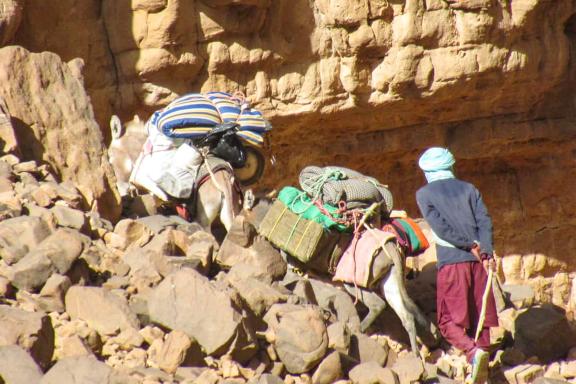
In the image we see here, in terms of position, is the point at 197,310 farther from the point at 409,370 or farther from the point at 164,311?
the point at 409,370

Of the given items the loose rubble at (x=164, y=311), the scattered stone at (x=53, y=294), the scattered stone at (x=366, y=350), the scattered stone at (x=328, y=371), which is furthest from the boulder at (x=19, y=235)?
the scattered stone at (x=366, y=350)

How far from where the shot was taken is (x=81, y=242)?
547 cm

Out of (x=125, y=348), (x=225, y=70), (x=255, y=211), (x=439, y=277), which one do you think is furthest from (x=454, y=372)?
(x=225, y=70)

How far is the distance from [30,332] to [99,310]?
0.60 meters

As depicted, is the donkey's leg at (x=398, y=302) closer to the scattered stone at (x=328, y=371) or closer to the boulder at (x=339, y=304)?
the boulder at (x=339, y=304)

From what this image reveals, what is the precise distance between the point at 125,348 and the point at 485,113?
22.8ft

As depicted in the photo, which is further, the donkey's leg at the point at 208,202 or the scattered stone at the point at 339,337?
the donkey's leg at the point at 208,202

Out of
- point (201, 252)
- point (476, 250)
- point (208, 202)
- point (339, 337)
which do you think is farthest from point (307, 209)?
point (339, 337)

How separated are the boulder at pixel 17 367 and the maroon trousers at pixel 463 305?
9.00 feet

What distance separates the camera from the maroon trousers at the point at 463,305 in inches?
242

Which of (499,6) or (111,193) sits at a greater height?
(499,6)

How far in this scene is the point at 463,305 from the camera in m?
6.17

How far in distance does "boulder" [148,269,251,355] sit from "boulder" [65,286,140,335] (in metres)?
0.17

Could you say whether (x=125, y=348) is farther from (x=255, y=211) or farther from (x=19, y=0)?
(x=19, y=0)
